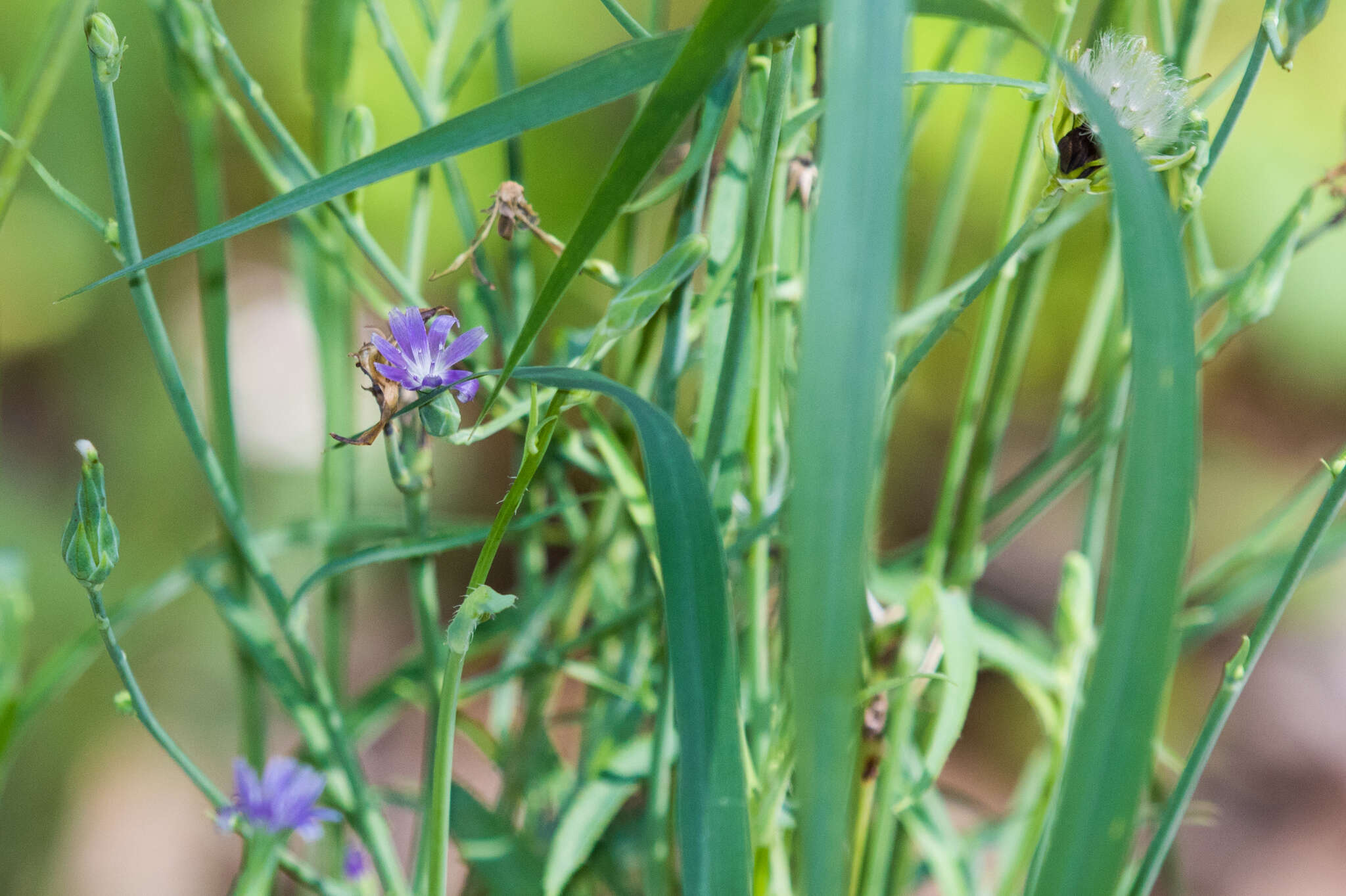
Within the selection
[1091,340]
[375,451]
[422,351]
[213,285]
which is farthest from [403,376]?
[375,451]

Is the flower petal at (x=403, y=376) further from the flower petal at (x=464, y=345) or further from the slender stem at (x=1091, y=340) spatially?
the slender stem at (x=1091, y=340)

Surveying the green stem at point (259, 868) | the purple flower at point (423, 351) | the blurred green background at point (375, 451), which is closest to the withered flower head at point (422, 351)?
the purple flower at point (423, 351)

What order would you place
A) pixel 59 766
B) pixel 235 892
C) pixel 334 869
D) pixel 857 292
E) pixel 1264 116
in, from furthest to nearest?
pixel 1264 116 → pixel 59 766 → pixel 334 869 → pixel 235 892 → pixel 857 292

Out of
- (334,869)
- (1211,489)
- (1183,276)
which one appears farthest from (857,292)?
(1211,489)

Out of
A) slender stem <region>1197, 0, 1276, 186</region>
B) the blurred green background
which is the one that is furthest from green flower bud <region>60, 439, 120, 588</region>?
the blurred green background

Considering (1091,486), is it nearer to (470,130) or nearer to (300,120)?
(470,130)

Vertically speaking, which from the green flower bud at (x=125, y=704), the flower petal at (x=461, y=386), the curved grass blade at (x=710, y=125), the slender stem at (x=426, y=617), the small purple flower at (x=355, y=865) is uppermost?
the curved grass blade at (x=710, y=125)

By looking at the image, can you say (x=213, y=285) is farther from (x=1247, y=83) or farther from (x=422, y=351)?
(x=1247, y=83)
